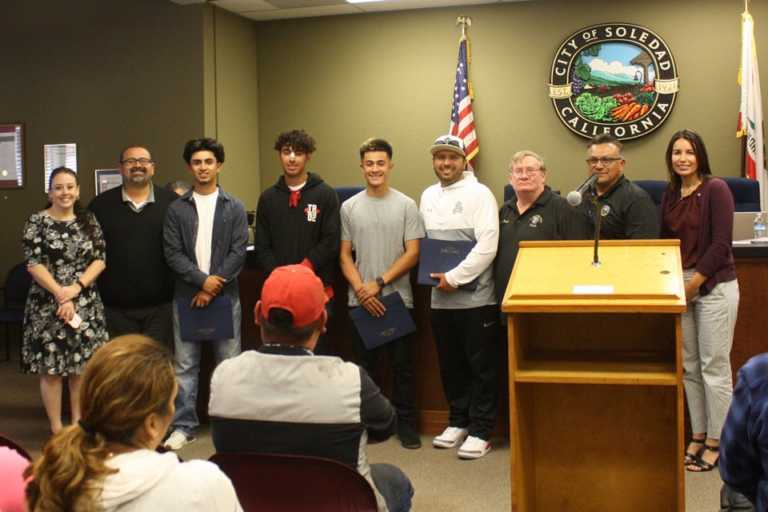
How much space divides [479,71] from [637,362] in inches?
208

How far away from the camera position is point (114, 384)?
57.6 inches

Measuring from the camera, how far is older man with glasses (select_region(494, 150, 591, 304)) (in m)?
4.07

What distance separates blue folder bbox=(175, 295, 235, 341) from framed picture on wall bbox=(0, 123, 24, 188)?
13.4 feet

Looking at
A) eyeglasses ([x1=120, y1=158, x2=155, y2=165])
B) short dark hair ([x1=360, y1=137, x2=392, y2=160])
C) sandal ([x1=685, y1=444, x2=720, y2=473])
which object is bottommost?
sandal ([x1=685, y1=444, x2=720, y2=473])

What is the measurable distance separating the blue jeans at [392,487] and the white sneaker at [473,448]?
1.81m

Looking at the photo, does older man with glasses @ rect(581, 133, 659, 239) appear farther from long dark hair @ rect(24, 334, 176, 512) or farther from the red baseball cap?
long dark hair @ rect(24, 334, 176, 512)

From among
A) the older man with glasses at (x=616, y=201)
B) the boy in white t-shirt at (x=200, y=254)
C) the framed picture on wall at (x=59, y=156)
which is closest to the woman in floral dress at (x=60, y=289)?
the boy in white t-shirt at (x=200, y=254)

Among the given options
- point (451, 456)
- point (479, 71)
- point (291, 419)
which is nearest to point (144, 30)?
point (479, 71)

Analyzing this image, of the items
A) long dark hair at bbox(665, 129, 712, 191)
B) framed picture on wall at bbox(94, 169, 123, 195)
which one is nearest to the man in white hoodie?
long dark hair at bbox(665, 129, 712, 191)

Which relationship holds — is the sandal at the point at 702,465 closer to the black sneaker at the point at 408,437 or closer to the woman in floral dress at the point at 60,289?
the black sneaker at the point at 408,437

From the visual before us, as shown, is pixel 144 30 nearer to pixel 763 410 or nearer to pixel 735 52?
pixel 735 52

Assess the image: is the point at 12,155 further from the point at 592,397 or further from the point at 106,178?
the point at 592,397

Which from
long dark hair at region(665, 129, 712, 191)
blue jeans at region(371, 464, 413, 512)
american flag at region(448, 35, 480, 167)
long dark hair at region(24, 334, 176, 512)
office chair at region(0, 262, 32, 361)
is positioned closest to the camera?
long dark hair at region(24, 334, 176, 512)

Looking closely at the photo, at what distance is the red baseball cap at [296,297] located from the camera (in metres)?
2.16
